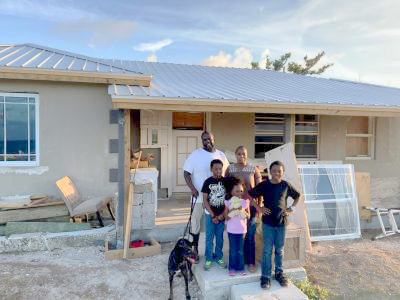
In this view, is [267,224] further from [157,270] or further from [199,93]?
[199,93]

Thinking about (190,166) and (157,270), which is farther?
(157,270)

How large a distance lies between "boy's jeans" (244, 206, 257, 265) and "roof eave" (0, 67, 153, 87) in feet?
11.3

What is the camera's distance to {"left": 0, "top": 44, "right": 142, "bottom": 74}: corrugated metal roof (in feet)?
19.7

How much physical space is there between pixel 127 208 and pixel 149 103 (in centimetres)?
173

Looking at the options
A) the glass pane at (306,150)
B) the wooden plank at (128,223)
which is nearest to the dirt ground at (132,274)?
the wooden plank at (128,223)

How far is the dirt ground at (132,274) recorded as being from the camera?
413cm

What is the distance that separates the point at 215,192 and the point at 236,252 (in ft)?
2.56

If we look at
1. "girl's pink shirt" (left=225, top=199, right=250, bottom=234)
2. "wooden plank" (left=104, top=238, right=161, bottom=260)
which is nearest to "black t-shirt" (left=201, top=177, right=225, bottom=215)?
"girl's pink shirt" (left=225, top=199, right=250, bottom=234)

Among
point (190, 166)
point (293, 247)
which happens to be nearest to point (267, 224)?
point (293, 247)

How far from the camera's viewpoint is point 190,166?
4398 mm

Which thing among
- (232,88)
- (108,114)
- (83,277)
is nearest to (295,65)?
(232,88)

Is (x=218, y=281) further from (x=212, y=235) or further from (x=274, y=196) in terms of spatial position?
(x=274, y=196)

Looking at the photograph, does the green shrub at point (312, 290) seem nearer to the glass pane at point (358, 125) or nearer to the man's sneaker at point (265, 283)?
the man's sneaker at point (265, 283)

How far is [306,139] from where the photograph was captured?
360 inches
